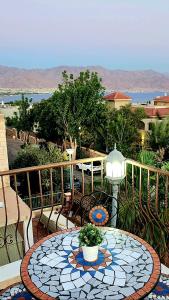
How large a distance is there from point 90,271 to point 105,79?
133 meters

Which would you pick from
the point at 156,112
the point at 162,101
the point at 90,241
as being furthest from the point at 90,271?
the point at 162,101

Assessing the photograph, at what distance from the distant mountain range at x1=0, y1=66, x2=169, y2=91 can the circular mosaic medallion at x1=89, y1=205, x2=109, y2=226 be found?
11138 centimetres

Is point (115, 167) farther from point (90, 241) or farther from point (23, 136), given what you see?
point (23, 136)

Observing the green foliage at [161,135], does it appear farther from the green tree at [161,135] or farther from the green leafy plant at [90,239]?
the green leafy plant at [90,239]

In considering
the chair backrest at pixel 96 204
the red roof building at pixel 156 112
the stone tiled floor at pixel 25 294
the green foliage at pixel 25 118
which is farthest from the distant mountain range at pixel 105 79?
the stone tiled floor at pixel 25 294

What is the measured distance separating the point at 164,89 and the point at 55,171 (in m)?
149

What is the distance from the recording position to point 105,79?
130000 mm

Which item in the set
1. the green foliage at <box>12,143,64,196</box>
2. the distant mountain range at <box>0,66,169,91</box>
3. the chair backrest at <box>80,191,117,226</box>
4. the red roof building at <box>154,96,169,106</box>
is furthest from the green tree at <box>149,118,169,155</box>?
the distant mountain range at <box>0,66,169,91</box>

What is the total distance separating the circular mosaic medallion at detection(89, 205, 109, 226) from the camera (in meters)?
2.67

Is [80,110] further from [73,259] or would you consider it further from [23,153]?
[73,259]

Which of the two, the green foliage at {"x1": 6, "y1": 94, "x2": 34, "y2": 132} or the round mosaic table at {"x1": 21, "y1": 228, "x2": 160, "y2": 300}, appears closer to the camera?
the round mosaic table at {"x1": 21, "y1": 228, "x2": 160, "y2": 300}

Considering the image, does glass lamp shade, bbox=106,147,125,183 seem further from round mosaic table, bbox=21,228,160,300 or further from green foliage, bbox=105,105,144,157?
green foliage, bbox=105,105,144,157

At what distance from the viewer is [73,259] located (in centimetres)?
200

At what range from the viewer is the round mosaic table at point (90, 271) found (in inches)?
66.6
